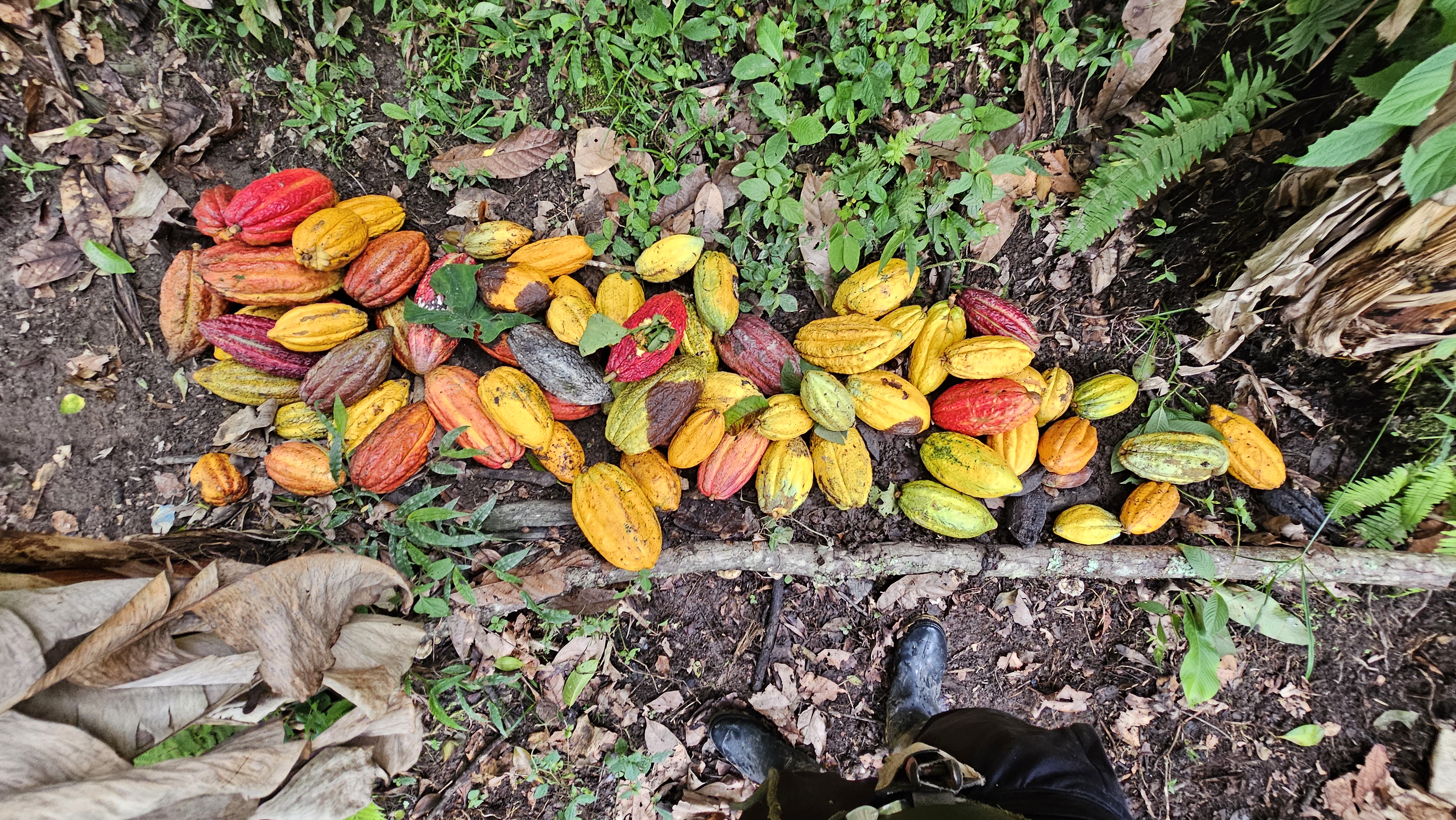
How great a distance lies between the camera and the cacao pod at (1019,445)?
257 cm

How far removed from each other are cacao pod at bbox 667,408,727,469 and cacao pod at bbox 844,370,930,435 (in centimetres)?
55

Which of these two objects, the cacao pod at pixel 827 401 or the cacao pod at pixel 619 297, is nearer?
the cacao pod at pixel 827 401

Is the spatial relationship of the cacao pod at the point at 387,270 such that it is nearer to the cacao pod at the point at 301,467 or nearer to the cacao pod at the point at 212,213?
the cacao pod at the point at 212,213

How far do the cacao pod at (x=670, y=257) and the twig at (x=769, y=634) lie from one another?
142 cm

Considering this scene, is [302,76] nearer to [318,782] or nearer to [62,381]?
[62,381]

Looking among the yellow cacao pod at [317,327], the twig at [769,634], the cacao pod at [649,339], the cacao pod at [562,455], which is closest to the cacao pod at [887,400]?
the cacao pod at [649,339]

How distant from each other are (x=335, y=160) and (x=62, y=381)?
4.32ft

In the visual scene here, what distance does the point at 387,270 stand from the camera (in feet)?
7.77

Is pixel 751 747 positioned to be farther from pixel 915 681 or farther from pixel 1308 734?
pixel 1308 734

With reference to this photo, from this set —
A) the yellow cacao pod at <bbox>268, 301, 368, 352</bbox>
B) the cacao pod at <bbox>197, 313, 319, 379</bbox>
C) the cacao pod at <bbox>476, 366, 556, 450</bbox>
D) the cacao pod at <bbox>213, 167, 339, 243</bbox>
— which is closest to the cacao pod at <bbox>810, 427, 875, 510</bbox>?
the cacao pod at <bbox>476, 366, 556, 450</bbox>

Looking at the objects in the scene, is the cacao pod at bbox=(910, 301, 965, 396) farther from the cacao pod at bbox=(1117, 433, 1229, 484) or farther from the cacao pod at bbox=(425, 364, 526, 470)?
the cacao pod at bbox=(425, 364, 526, 470)

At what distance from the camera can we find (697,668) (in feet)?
8.94

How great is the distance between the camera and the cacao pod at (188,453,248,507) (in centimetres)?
230

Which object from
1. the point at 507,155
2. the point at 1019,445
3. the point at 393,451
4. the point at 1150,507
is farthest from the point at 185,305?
the point at 1150,507
